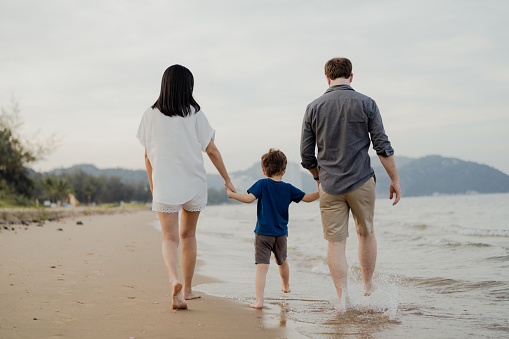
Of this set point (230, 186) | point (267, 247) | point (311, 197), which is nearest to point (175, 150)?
point (230, 186)

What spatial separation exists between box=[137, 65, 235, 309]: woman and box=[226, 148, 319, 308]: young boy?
1.53ft

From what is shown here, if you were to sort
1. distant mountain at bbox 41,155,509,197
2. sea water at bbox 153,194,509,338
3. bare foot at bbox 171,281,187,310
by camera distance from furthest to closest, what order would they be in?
distant mountain at bbox 41,155,509,197, bare foot at bbox 171,281,187,310, sea water at bbox 153,194,509,338

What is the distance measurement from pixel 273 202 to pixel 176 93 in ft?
3.95

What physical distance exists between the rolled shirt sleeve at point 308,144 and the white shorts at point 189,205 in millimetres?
909

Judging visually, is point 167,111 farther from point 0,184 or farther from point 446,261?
point 0,184

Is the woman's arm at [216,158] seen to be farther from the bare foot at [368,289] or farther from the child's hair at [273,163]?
the bare foot at [368,289]

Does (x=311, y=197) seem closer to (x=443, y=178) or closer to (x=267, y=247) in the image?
(x=267, y=247)

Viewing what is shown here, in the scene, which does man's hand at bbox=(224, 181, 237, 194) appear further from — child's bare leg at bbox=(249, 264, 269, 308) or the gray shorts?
child's bare leg at bbox=(249, 264, 269, 308)

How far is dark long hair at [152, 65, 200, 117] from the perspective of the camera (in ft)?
11.4

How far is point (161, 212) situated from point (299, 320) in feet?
4.44

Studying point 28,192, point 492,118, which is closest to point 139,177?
point 28,192

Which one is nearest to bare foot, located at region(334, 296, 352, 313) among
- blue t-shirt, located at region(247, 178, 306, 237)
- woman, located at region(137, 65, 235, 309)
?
blue t-shirt, located at region(247, 178, 306, 237)

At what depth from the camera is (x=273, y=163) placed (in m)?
3.76

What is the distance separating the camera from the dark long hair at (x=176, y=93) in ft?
11.4
